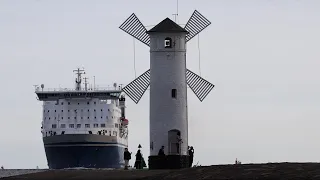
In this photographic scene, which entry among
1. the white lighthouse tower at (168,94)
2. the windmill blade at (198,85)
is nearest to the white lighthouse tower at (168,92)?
the white lighthouse tower at (168,94)

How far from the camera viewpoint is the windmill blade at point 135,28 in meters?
49.5

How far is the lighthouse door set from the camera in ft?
151

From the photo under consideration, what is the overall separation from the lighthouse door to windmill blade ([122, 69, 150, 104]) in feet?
11.1

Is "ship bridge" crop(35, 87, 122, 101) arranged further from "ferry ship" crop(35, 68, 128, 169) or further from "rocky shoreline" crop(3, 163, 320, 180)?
"rocky shoreline" crop(3, 163, 320, 180)

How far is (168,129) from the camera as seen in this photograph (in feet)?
150

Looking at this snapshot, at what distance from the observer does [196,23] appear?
168 ft

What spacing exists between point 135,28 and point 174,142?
710 centimetres

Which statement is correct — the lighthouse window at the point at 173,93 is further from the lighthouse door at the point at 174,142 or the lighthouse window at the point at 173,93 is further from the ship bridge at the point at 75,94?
the ship bridge at the point at 75,94

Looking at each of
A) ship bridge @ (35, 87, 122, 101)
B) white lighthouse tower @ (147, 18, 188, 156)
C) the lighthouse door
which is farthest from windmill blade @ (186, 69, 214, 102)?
ship bridge @ (35, 87, 122, 101)

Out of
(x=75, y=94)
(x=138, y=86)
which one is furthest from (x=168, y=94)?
(x=75, y=94)

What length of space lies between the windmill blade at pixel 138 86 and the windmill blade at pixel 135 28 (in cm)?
180

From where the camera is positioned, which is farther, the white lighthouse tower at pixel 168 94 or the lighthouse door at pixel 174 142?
the lighthouse door at pixel 174 142

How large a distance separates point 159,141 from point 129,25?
7.44 m

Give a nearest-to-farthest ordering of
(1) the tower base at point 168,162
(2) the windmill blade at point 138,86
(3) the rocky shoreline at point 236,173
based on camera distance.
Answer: (3) the rocky shoreline at point 236,173 < (1) the tower base at point 168,162 < (2) the windmill blade at point 138,86
